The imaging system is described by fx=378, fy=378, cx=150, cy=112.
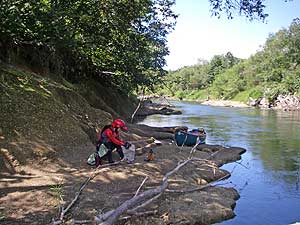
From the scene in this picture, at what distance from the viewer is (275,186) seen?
14242 millimetres

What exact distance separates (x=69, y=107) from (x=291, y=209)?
959cm

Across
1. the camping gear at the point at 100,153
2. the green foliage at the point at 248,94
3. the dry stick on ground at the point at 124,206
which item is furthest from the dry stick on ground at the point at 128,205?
the green foliage at the point at 248,94

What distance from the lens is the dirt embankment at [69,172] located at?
881cm

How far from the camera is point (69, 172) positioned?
11602 mm

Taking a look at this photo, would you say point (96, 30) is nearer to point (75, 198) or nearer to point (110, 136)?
point (110, 136)

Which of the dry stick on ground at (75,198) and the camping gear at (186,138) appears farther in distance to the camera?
the camping gear at (186,138)

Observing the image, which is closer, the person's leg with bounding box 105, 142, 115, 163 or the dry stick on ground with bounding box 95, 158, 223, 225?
the dry stick on ground with bounding box 95, 158, 223, 225

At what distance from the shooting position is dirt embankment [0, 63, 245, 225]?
881 centimetres

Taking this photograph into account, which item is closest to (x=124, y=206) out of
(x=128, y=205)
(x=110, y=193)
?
(x=128, y=205)

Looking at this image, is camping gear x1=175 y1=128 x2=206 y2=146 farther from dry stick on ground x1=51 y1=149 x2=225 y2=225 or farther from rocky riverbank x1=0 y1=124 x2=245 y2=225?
dry stick on ground x1=51 y1=149 x2=225 y2=225

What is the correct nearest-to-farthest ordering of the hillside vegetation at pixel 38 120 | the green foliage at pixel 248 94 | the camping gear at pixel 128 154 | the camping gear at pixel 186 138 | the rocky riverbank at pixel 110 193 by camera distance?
the rocky riverbank at pixel 110 193 < the hillside vegetation at pixel 38 120 < the camping gear at pixel 128 154 < the camping gear at pixel 186 138 < the green foliage at pixel 248 94

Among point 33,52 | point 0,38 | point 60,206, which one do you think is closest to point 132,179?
point 60,206

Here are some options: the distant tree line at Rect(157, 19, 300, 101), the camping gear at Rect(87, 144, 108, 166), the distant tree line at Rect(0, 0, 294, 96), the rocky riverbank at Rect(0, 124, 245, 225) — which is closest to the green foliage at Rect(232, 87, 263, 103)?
the distant tree line at Rect(157, 19, 300, 101)

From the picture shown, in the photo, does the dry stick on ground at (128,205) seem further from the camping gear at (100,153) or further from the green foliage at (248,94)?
the green foliage at (248,94)
